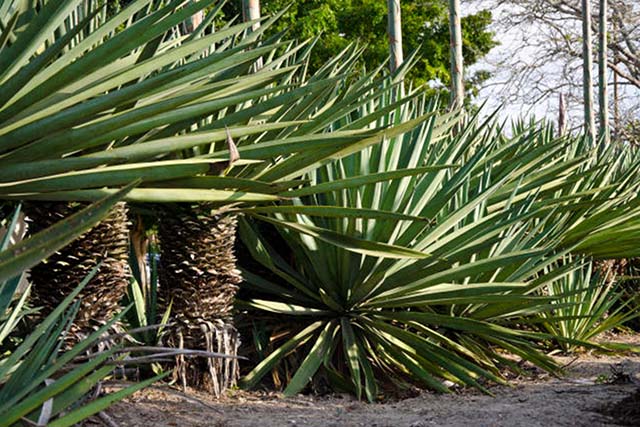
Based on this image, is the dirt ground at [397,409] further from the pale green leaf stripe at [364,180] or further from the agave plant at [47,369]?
the agave plant at [47,369]

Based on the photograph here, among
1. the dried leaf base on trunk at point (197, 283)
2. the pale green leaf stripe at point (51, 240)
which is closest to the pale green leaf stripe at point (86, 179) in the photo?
the dried leaf base on trunk at point (197, 283)

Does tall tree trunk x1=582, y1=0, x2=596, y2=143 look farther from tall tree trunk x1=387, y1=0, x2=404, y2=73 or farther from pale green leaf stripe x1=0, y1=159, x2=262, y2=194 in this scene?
pale green leaf stripe x1=0, y1=159, x2=262, y2=194

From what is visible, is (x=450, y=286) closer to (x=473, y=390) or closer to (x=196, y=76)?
(x=473, y=390)

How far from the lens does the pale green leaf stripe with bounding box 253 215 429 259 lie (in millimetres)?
4582

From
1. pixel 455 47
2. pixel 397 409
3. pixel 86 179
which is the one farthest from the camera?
pixel 455 47

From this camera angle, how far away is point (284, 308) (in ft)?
17.2

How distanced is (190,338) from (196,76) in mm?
1544

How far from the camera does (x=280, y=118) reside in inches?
179

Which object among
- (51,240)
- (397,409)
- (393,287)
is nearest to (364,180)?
(393,287)

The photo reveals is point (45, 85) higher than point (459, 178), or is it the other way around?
point (45, 85)

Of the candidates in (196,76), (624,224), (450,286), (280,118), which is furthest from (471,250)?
(624,224)

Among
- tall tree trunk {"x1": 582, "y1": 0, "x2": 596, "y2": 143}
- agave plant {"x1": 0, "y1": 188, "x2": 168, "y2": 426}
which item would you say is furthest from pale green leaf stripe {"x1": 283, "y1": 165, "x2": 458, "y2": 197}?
tall tree trunk {"x1": 582, "y1": 0, "x2": 596, "y2": 143}

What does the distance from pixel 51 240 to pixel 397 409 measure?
3.46 metres

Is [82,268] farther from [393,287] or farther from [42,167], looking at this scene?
[393,287]
